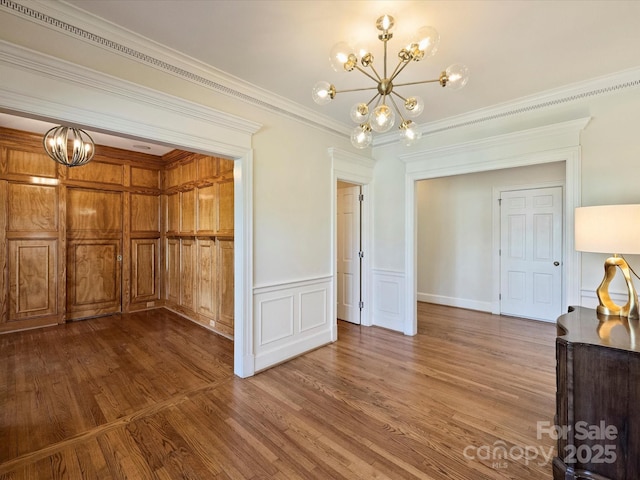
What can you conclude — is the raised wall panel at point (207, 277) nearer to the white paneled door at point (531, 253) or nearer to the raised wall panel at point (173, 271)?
the raised wall panel at point (173, 271)

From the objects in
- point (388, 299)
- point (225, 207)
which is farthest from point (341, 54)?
point (388, 299)

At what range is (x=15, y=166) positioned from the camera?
4156 mm

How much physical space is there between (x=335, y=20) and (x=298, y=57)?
518 millimetres

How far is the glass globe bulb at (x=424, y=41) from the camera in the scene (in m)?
1.60

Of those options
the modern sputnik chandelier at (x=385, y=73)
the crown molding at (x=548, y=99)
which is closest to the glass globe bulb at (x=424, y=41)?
the modern sputnik chandelier at (x=385, y=73)

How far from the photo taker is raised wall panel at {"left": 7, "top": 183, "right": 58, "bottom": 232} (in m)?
4.16

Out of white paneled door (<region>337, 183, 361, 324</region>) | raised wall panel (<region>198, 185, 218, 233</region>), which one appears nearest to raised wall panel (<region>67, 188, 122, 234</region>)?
raised wall panel (<region>198, 185, 218, 233</region>)

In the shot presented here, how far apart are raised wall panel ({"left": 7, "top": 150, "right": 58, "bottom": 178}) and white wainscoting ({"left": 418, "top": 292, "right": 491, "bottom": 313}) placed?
22.4ft

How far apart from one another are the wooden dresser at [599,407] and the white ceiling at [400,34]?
2077 millimetres

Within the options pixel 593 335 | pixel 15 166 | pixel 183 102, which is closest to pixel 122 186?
pixel 15 166

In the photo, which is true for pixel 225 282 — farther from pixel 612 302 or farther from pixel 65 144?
pixel 612 302

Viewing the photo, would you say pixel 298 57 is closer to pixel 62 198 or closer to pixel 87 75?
pixel 87 75

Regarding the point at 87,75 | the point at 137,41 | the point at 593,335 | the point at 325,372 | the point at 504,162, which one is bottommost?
the point at 325,372

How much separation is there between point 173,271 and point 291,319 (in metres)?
3.01
